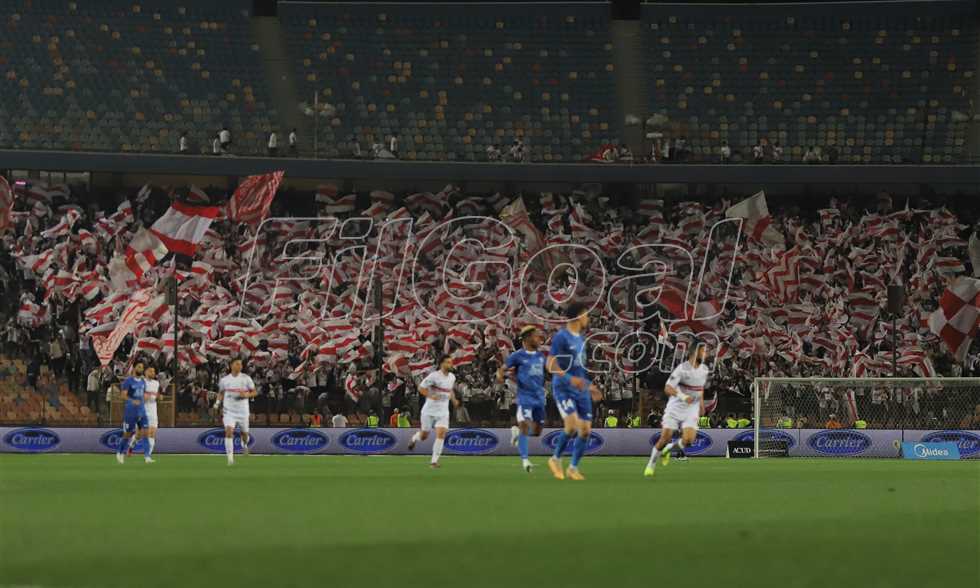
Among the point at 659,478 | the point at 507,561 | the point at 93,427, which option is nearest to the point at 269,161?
the point at 93,427

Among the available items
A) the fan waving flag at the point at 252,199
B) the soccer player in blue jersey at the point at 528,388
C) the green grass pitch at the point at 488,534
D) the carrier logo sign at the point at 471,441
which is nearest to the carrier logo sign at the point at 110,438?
the carrier logo sign at the point at 471,441

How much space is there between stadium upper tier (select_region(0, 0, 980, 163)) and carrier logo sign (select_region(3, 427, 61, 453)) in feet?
48.0

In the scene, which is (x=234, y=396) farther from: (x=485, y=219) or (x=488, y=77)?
(x=488, y=77)

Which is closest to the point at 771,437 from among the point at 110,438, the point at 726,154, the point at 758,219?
the point at 758,219

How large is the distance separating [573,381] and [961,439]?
2492cm

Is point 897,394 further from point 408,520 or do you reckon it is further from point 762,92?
point 408,520

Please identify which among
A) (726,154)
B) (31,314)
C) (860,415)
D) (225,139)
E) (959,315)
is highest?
(225,139)

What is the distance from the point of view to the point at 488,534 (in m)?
12.0

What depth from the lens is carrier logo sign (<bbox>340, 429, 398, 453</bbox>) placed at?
142ft

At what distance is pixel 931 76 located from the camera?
184 feet

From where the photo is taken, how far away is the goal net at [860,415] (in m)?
42.8

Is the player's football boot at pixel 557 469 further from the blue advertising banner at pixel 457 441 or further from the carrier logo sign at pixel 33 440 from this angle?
the carrier logo sign at pixel 33 440

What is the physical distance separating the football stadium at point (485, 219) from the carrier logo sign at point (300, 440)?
0.09 metres

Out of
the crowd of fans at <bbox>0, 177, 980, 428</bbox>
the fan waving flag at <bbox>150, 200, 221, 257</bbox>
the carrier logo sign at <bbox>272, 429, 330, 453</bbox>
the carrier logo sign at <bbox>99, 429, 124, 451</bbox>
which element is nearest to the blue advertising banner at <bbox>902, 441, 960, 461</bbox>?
the crowd of fans at <bbox>0, 177, 980, 428</bbox>
